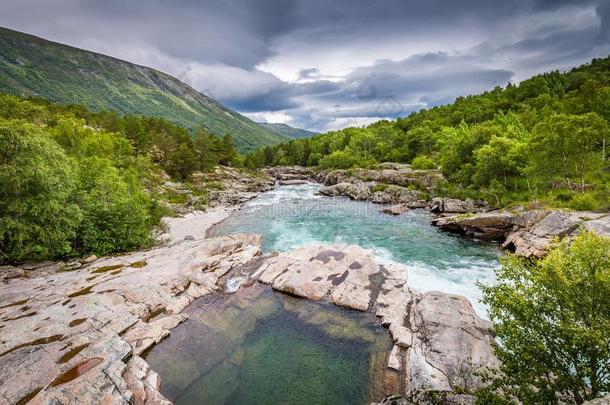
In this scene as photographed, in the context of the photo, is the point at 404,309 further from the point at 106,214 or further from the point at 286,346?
the point at 106,214

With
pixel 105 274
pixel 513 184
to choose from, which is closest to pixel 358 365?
pixel 105 274

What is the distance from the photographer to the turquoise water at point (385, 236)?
82.0 feet

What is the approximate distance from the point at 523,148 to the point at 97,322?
5847cm

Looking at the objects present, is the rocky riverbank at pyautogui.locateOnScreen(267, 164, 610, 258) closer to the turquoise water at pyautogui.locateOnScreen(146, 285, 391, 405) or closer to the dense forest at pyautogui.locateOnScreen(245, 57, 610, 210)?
the dense forest at pyautogui.locateOnScreen(245, 57, 610, 210)

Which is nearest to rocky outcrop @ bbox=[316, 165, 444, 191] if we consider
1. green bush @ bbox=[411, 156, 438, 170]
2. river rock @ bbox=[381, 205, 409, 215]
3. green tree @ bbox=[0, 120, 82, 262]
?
green bush @ bbox=[411, 156, 438, 170]

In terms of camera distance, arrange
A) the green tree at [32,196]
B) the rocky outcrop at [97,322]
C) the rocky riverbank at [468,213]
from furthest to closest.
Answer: the rocky riverbank at [468,213]
the green tree at [32,196]
the rocky outcrop at [97,322]

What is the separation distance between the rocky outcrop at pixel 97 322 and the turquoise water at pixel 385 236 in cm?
1203

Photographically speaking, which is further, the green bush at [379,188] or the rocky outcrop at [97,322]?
the green bush at [379,188]

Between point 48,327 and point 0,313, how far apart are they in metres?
4.01

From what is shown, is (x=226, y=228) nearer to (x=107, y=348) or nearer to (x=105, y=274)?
(x=105, y=274)

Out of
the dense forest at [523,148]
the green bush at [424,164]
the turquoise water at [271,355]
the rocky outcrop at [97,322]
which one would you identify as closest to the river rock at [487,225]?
the dense forest at [523,148]

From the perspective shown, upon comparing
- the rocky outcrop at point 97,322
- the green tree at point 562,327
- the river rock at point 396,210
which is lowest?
the river rock at point 396,210

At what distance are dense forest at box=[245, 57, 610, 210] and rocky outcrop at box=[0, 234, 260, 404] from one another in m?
42.6

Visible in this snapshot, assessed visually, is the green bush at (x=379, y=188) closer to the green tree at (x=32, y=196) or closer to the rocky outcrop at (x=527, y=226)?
the rocky outcrop at (x=527, y=226)
